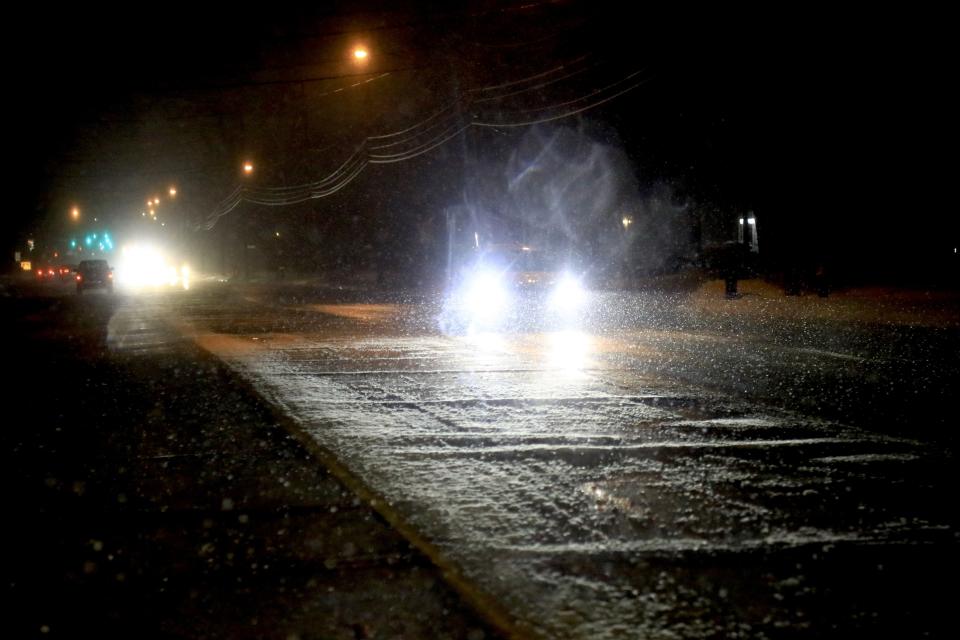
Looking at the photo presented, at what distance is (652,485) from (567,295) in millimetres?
28266

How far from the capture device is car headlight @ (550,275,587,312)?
90.0 ft

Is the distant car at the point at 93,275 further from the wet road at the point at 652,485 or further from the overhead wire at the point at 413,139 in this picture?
the wet road at the point at 652,485

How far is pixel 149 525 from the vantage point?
513cm

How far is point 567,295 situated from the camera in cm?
3391

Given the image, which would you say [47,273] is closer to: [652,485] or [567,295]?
[567,295]

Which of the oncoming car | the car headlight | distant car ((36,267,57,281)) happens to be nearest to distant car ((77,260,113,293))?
the oncoming car

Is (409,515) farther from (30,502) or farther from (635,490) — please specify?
(30,502)

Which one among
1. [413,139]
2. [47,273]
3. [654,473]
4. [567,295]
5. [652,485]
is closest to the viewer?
[652,485]

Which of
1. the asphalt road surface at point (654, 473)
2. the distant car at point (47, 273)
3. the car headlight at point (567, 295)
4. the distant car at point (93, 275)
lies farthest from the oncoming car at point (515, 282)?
the distant car at point (47, 273)

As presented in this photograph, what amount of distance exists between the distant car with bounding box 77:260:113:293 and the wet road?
130ft

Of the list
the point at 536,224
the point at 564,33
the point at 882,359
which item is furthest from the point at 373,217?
the point at 882,359

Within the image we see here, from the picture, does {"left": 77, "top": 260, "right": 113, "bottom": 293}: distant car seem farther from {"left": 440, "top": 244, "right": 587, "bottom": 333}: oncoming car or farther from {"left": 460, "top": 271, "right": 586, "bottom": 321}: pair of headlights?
{"left": 460, "top": 271, "right": 586, "bottom": 321}: pair of headlights

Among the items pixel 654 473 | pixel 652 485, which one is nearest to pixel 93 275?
pixel 654 473

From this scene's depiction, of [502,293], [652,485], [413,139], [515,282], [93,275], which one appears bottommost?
[652,485]
